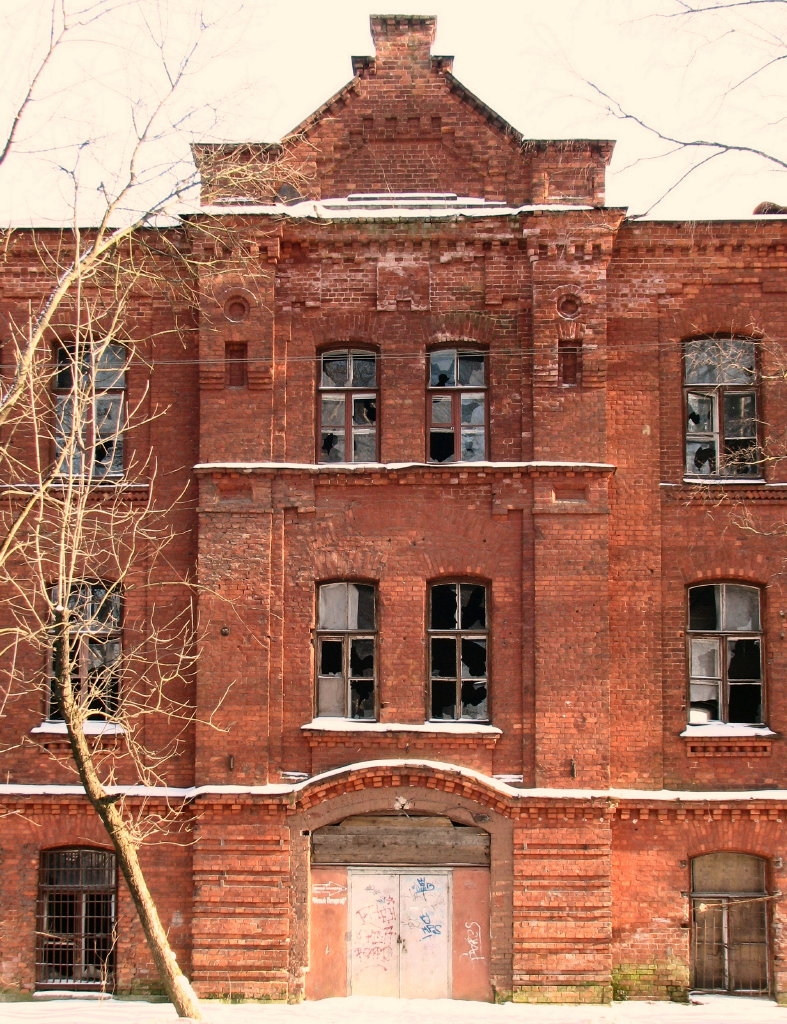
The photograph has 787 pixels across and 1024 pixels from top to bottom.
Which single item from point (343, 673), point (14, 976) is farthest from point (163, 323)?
point (14, 976)

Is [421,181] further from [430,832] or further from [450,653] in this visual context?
[430,832]

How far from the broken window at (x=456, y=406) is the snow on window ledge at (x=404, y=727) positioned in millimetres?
2993

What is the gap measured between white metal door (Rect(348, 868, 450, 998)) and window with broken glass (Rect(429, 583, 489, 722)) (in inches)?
70.2

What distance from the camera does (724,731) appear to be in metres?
12.6

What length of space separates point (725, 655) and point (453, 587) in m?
3.16

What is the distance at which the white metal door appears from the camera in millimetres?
12234

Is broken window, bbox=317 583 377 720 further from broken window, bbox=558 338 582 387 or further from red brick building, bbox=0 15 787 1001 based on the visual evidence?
broken window, bbox=558 338 582 387

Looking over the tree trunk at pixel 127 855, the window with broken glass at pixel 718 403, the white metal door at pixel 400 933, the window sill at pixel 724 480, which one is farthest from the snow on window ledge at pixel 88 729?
the window with broken glass at pixel 718 403

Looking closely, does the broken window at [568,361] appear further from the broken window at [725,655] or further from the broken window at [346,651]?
the broken window at [346,651]

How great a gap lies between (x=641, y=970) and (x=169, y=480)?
7531 millimetres

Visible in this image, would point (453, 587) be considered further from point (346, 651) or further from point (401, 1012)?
point (401, 1012)

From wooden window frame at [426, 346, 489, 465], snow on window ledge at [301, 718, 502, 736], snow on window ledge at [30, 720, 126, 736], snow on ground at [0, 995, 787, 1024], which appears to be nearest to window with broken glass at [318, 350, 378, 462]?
wooden window frame at [426, 346, 489, 465]

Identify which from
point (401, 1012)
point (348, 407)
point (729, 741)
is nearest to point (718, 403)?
point (729, 741)

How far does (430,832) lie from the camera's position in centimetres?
1237
